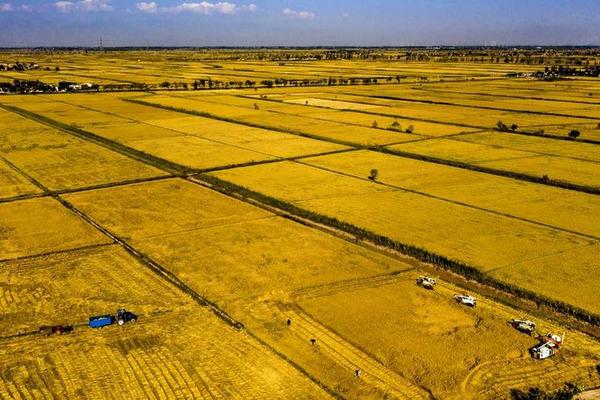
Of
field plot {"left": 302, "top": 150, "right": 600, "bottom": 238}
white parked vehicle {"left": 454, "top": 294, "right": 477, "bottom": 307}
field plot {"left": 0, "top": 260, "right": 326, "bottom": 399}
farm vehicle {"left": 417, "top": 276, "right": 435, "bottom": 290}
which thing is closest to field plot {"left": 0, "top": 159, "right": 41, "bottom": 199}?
field plot {"left": 0, "top": 260, "right": 326, "bottom": 399}

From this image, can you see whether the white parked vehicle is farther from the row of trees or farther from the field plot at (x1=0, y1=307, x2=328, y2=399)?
the row of trees

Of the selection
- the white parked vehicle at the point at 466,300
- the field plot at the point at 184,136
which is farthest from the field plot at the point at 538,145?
the white parked vehicle at the point at 466,300

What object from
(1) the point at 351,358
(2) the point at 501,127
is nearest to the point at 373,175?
(1) the point at 351,358

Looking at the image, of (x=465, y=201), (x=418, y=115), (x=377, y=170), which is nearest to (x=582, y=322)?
(x=465, y=201)

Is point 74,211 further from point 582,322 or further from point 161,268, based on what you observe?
point 582,322

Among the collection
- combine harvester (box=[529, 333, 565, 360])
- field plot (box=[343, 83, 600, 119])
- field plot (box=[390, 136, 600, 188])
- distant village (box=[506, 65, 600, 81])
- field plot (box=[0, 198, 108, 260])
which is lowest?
field plot (box=[0, 198, 108, 260])

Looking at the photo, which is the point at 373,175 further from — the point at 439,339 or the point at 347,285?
the point at 439,339
